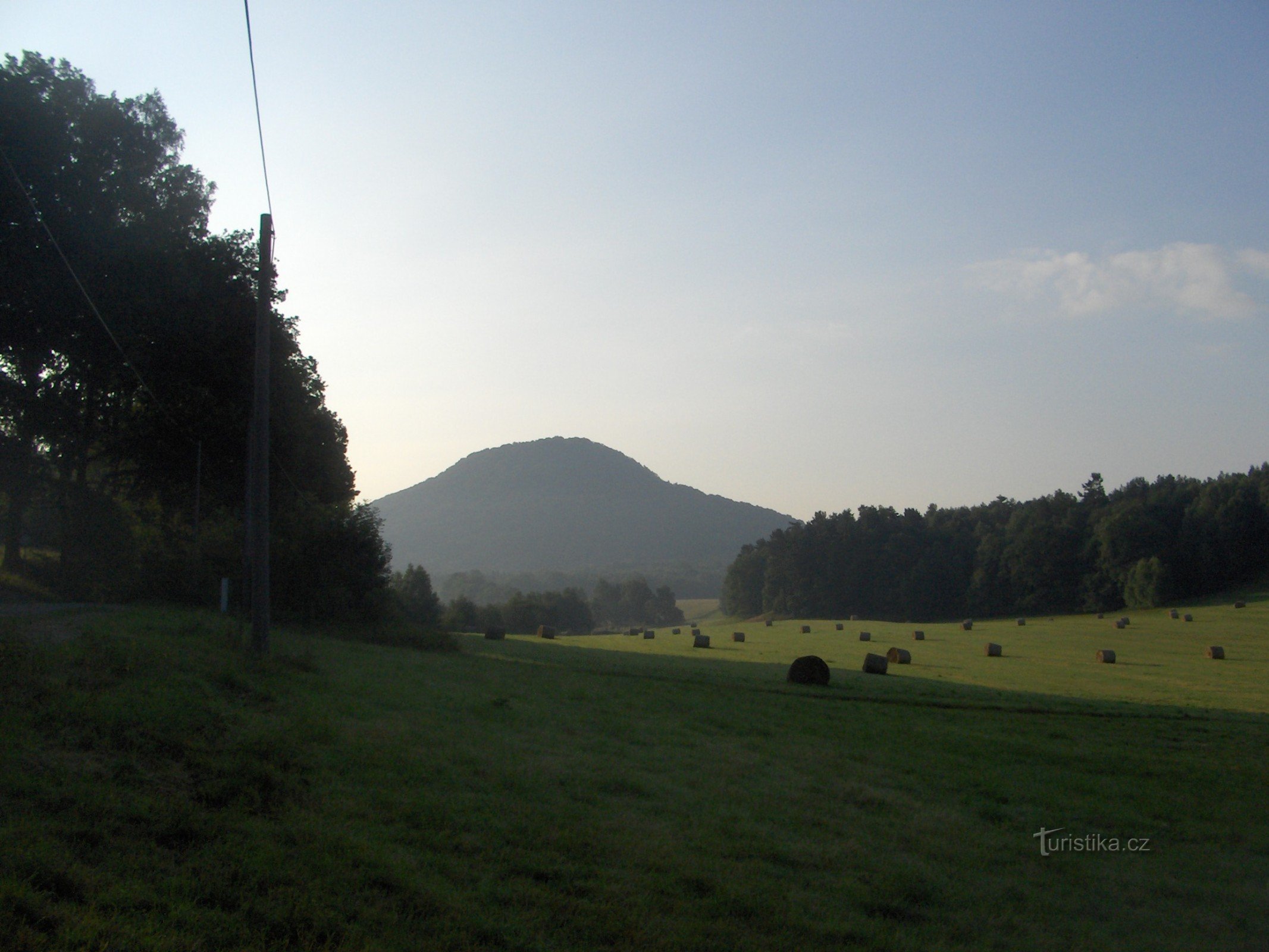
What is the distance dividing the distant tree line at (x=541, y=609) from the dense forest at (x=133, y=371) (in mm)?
6731

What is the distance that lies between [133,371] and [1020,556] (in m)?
85.8

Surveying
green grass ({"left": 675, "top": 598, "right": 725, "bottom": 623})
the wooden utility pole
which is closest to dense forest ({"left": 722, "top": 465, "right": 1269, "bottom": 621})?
green grass ({"left": 675, "top": 598, "right": 725, "bottom": 623})

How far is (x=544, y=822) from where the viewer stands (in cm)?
812

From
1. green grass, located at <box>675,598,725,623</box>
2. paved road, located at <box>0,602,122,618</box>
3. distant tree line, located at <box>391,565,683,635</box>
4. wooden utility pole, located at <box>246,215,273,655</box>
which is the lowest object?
green grass, located at <box>675,598,725,623</box>

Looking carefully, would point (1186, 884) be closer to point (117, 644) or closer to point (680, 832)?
point (680, 832)

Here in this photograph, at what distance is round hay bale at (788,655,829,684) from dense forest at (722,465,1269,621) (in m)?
63.0

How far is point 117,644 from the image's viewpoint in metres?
11.3

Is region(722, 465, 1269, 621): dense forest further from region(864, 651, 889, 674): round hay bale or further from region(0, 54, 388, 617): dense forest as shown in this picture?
region(0, 54, 388, 617): dense forest

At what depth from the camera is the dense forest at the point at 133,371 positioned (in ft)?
93.8

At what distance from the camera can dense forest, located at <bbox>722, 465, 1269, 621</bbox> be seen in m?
77.7

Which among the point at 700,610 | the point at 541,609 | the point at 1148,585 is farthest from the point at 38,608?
the point at 700,610

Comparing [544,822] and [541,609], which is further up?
[544,822]

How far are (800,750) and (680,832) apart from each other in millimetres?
5678

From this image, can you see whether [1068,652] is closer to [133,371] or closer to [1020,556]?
[133,371]
